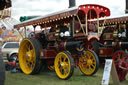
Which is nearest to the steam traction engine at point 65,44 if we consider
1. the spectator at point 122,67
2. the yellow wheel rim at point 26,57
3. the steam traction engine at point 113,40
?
the yellow wheel rim at point 26,57

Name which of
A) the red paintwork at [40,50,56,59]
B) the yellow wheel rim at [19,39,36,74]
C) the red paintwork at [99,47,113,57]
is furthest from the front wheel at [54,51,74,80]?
the red paintwork at [99,47,113,57]

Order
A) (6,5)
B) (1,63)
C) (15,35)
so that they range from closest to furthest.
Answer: (1,63) → (6,5) → (15,35)

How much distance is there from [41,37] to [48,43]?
0.37 meters

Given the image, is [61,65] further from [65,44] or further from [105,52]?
[105,52]

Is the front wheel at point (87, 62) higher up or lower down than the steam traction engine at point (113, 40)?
lower down

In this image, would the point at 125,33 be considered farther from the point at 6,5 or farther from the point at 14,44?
the point at 14,44

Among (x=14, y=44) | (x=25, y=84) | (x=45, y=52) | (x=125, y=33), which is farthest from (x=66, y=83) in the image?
(x=14, y=44)

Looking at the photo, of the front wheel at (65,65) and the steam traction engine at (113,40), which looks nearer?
the front wheel at (65,65)

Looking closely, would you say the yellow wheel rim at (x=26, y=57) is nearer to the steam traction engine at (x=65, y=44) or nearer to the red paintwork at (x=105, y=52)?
the steam traction engine at (x=65, y=44)

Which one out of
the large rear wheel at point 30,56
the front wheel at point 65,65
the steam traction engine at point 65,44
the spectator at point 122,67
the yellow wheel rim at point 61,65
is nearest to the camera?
the front wheel at point 65,65

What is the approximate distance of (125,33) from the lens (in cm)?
617

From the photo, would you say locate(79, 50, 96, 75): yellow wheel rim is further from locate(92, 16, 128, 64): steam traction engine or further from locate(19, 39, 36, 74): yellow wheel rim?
locate(19, 39, 36, 74): yellow wheel rim

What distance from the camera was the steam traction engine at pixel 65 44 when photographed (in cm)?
519

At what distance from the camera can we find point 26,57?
640 centimetres
